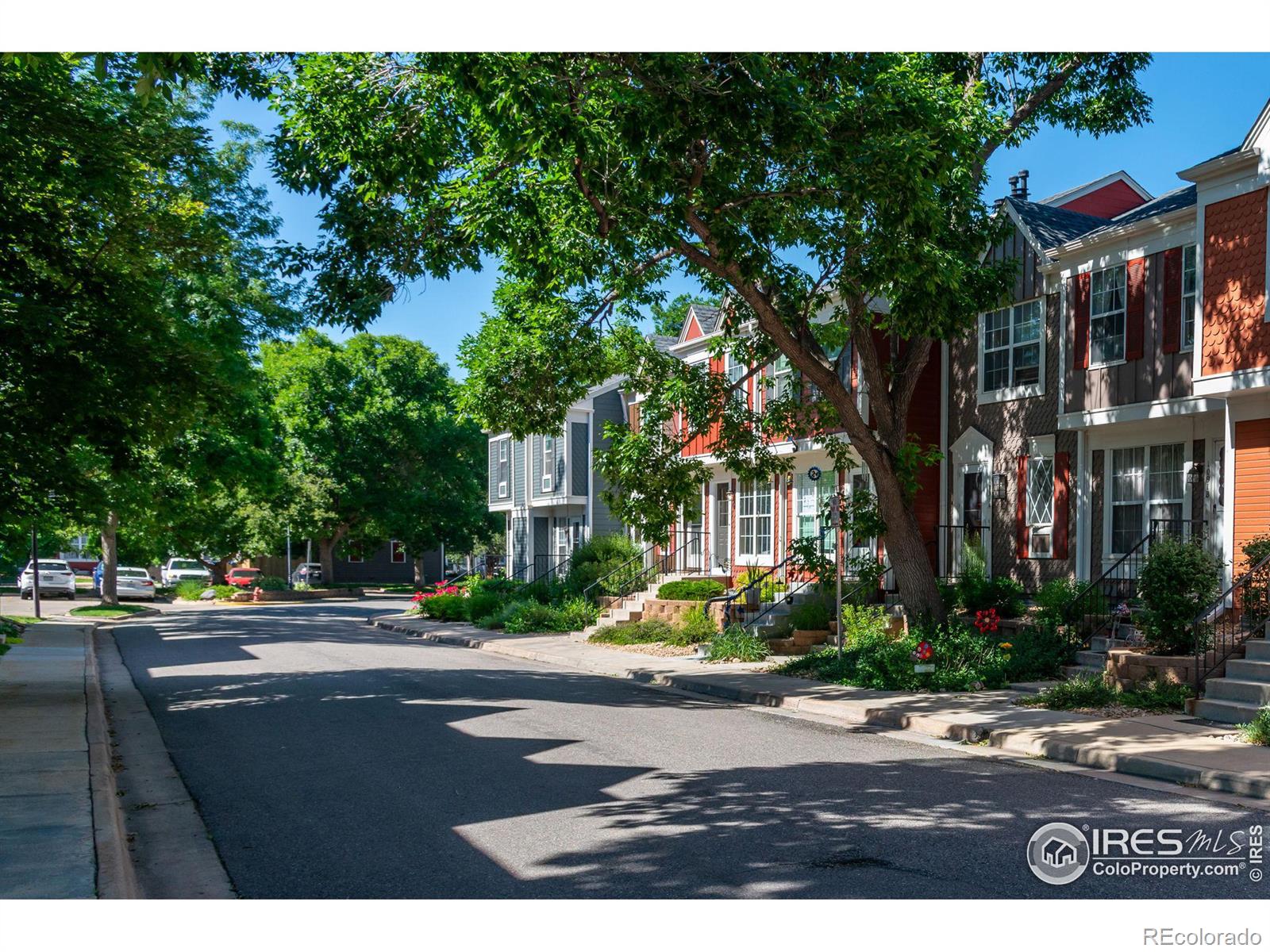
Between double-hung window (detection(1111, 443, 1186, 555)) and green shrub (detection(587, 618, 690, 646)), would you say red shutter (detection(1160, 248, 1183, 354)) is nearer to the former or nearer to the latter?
double-hung window (detection(1111, 443, 1186, 555))

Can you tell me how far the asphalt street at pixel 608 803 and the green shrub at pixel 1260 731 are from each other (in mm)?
2202

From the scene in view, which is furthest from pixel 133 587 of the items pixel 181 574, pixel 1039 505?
pixel 1039 505

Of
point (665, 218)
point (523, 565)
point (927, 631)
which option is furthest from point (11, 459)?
point (523, 565)

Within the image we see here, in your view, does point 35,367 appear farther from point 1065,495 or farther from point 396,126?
point 1065,495

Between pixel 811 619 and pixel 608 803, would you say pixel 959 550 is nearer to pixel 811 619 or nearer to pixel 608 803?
pixel 811 619

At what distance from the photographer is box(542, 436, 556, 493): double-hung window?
1522 inches

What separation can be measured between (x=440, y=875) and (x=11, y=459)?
903 cm

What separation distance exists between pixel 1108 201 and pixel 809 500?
36.7ft

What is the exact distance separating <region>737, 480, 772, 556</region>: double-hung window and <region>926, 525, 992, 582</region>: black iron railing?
5337mm

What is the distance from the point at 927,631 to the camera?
15883mm

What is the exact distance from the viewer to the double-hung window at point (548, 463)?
38656 millimetres

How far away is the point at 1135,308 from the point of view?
17.2m

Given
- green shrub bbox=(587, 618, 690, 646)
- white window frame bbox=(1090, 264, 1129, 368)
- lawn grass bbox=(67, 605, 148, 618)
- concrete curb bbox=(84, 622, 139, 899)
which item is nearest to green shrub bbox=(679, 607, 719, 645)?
green shrub bbox=(587, 618, 690, 646)

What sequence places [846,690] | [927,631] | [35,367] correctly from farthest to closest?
[927,631] < [846,690] < [35,367]
